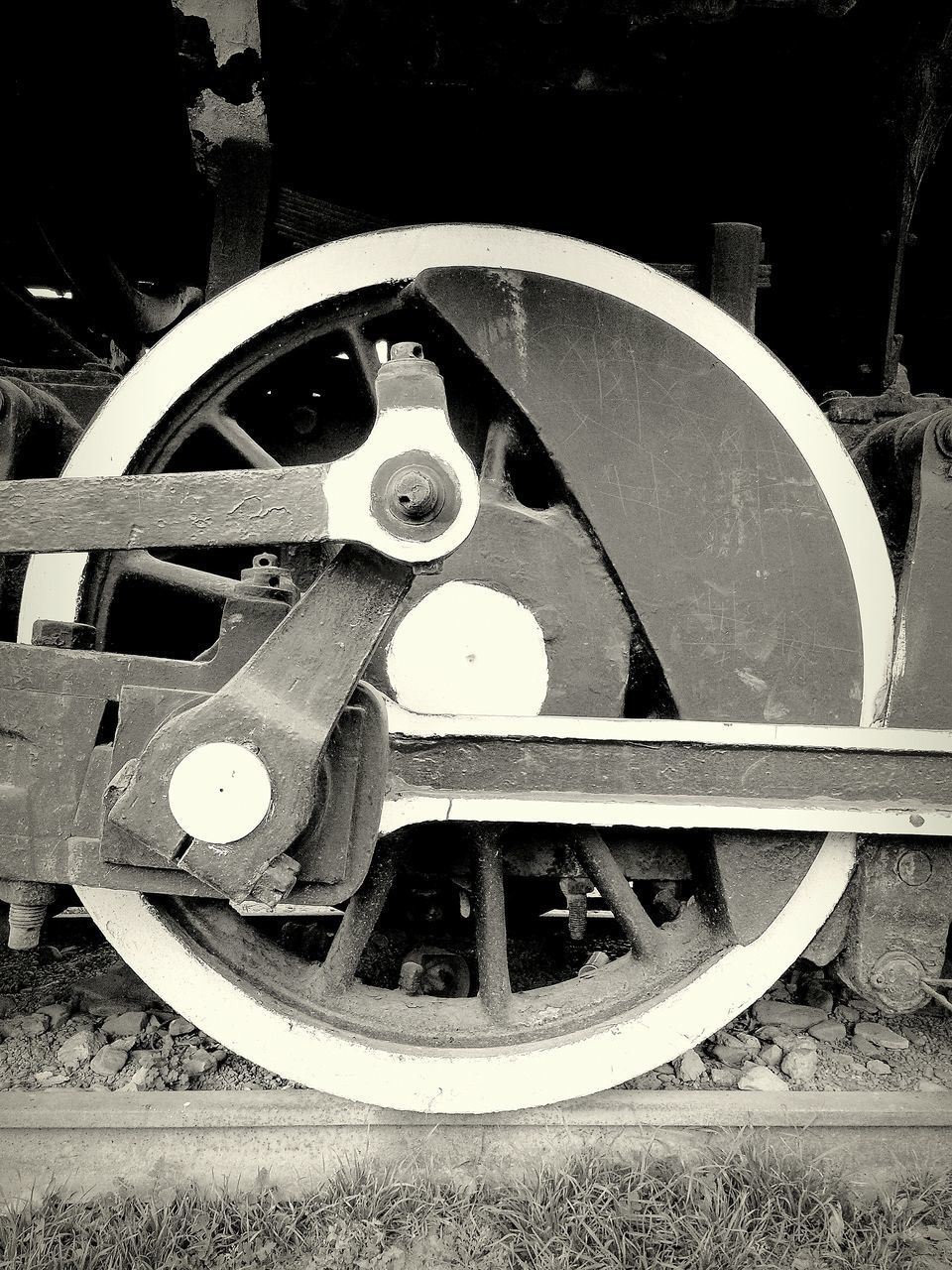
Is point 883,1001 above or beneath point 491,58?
beneath

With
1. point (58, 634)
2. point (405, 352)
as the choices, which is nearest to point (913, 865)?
point (405, 352)

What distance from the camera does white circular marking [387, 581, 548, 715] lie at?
161cm

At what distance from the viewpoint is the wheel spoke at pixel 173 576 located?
65.5 inches

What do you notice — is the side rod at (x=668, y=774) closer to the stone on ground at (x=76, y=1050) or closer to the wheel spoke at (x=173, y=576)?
the wheel spoke at (x=173, y=576)

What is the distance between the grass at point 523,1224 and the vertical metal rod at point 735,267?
167 cm

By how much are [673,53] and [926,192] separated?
1082 millimetres

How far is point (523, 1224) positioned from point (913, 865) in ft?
3.19

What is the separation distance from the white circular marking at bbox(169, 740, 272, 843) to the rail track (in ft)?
2.47

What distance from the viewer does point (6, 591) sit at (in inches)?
68.6

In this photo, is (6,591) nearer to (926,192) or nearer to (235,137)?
(235,137)

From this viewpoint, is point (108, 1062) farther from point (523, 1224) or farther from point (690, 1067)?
point (690, 1067)

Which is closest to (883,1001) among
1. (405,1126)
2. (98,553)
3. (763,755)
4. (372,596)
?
(763,755)

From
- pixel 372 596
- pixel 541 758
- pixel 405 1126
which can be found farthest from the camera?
pixel 405 1126

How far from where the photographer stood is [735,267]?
1.78m
